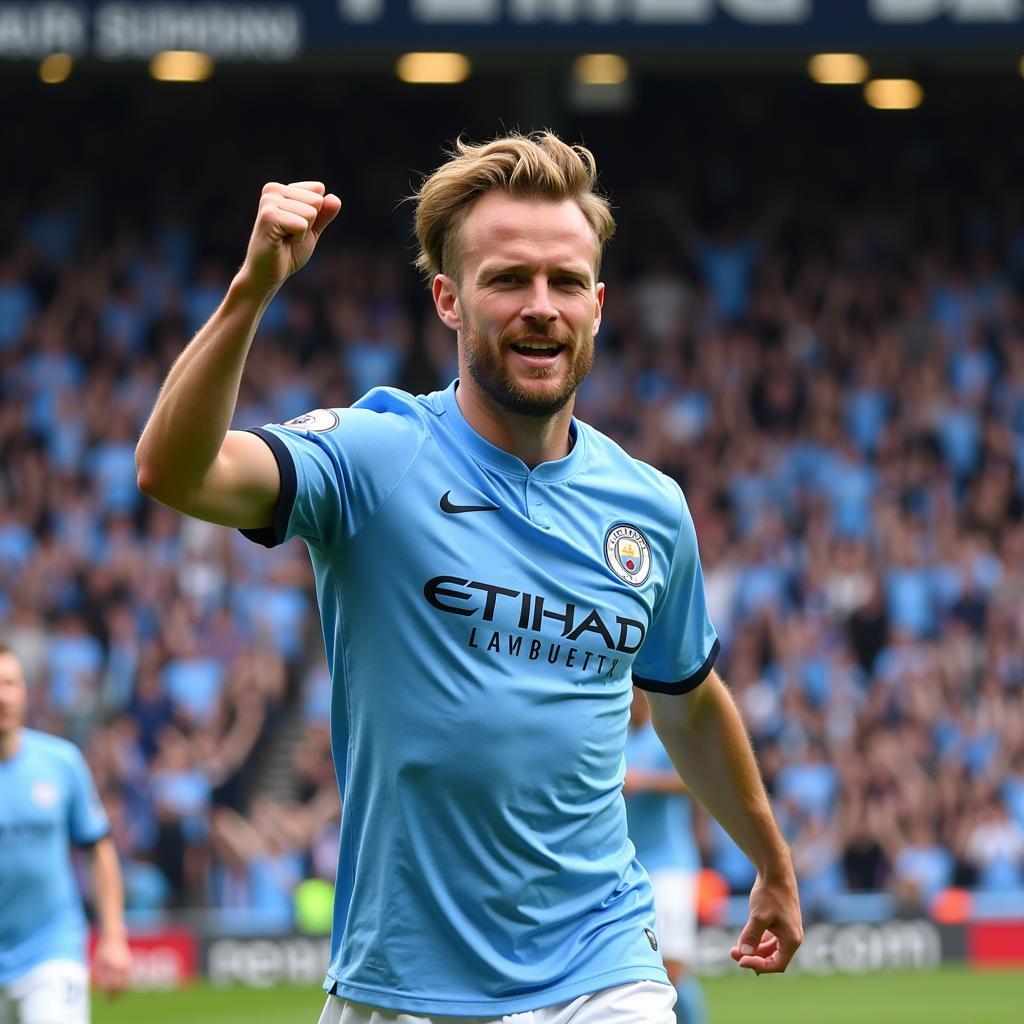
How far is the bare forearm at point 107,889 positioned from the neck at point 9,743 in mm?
549

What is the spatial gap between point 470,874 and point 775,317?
19.1m

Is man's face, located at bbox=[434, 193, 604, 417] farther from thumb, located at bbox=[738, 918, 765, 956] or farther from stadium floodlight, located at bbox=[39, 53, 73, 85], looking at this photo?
stadium floodlight, located at bbox=[39, 53, 73, 85]

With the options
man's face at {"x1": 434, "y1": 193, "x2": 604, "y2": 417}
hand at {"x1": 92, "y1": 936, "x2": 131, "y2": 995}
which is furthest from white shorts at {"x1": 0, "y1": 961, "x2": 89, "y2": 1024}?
man's face at {"x1": 434, "y1": 193, "x2": 604, "y2": 417}

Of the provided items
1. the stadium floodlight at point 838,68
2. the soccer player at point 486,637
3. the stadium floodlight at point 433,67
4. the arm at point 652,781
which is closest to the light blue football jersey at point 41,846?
the arm at point 652,781

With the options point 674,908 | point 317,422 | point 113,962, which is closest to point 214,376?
point 317,422

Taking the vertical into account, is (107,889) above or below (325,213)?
below

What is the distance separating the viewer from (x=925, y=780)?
1861 centimetres

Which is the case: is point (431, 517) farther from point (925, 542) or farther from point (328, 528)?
point (925, 542)

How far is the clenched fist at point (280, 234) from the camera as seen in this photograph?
3.60 m

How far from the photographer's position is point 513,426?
438cm

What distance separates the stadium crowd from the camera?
1802 centimetres

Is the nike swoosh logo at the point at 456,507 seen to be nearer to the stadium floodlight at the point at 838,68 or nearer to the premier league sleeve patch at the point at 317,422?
the premier league sleeve patch at the point at 317,422

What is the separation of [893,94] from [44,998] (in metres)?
17.8

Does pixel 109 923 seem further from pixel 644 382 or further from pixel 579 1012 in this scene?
pixel 644 382
